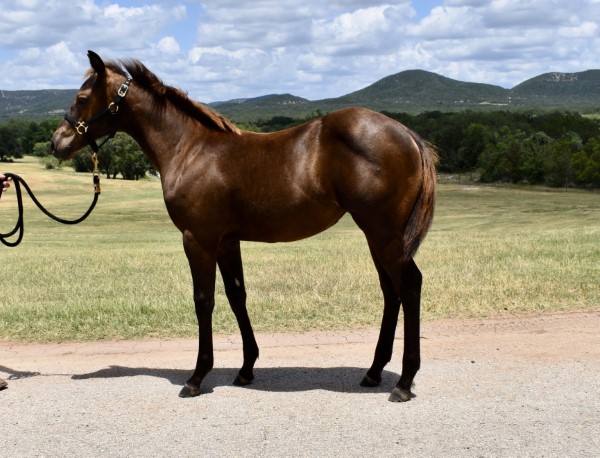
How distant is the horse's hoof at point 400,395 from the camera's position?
17.8ft

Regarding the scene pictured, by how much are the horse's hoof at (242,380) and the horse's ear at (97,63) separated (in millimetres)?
2954

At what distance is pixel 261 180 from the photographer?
5.80 metres

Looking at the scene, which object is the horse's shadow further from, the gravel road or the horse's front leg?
the horse's front leg

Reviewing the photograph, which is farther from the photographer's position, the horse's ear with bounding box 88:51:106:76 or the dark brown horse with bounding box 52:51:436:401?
the horse's ear with bounding box 88:51:106:76

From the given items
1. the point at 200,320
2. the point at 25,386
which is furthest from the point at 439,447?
the point at 25,386

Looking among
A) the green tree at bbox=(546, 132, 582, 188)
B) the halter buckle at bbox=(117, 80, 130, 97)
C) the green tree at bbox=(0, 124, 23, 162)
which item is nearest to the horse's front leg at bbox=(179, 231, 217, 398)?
the halter buckle at bbox=(117, 80, 130, 97)

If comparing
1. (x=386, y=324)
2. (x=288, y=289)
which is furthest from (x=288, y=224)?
(x=288, y=289)

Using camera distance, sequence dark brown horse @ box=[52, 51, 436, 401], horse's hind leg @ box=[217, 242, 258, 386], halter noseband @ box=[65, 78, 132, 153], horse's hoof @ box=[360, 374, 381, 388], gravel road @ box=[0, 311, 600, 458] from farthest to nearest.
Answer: horse's hind leg @ box=[217, 242, 258, 386] → halter noseband @ box=[65, 78, 132, 153] → horse's hoof @ box=[360, 374, 381, 388] → dark brown horse @ box=[52, 51, 436, 401] → gravel road @ box=[0, 311, 600, 458]

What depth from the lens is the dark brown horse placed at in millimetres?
5539

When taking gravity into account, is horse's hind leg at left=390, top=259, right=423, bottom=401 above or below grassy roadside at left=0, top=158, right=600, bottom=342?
above

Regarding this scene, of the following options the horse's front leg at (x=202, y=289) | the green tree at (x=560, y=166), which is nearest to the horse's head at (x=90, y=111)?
the horse's front leg at (x=202, y=289)

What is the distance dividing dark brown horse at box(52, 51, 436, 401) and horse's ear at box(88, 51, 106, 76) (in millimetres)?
11

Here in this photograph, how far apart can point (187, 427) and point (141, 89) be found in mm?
3108

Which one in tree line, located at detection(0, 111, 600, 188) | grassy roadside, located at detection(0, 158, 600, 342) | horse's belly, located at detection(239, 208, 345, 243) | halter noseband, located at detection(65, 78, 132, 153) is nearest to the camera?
horse's belly, located at detection(239, 208, 345, 243)
